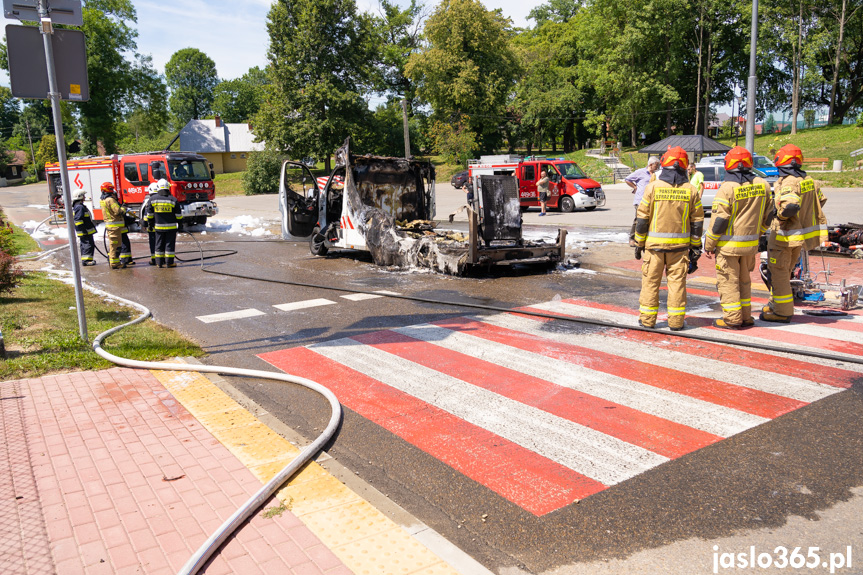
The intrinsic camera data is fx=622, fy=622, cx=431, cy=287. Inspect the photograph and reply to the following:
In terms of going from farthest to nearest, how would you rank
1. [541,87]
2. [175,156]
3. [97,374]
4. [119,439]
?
[541,87], [175,156], [97,374], [119,439]

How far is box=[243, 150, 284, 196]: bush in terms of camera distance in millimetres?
50906

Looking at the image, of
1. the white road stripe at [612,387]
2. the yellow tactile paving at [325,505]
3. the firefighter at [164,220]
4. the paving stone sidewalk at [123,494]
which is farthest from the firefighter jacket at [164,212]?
the yellow tactile paving at [325,505]

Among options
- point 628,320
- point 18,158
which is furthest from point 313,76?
point 18,158

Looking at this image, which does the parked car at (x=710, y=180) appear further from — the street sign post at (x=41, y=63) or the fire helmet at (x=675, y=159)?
the street sign post at (x=41, y=63)

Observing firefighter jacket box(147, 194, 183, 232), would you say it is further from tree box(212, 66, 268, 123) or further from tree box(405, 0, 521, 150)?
tree box(212, 66, 268, 123)

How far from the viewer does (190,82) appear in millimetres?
105875

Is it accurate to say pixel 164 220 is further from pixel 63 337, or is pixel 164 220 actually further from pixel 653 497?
pixel 653 497

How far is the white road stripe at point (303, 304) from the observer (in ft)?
30.2

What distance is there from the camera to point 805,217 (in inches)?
286

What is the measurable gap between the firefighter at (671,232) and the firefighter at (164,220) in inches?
410

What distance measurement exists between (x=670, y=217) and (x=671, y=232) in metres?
0.17

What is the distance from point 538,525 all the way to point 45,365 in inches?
206

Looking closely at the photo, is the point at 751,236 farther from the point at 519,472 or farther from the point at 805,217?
the point at 519,472

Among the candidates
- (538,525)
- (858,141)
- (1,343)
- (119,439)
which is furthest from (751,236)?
(858,141)
